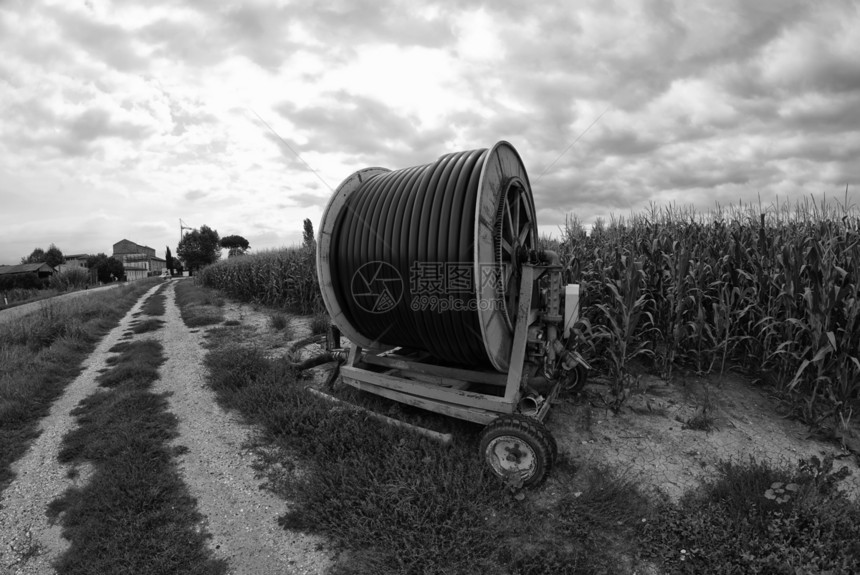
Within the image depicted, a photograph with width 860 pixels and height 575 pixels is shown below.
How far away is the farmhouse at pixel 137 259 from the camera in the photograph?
91.2 metres

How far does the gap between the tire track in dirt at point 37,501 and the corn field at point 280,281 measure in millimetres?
7113

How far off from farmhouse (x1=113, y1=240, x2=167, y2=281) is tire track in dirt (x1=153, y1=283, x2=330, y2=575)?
339 ft

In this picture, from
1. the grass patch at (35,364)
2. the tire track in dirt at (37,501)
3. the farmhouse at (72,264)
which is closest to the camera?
the tire track in dirt at (37,501)

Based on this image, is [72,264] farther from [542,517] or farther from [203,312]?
[542,517]

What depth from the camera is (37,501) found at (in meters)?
3.66

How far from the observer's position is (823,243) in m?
5.11

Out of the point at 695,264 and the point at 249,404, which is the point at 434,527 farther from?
the point at 695,264

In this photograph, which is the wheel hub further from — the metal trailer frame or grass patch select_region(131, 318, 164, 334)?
grass patch select_region(131, 318, 164, 334)

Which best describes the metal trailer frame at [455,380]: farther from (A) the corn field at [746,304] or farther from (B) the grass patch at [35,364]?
(B) the grass patch at [35,364]

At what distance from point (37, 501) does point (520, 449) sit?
4559mm

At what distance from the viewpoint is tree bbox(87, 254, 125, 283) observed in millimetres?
69562

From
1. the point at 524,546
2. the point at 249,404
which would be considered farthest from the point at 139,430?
the point at 524,546

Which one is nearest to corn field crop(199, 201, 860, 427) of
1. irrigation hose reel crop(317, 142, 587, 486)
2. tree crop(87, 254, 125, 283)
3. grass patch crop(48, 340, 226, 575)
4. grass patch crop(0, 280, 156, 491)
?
irrigation hose reel crop(317, 142, 587, 486)

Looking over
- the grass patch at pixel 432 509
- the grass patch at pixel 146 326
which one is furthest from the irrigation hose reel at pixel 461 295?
the grass patch at pixel 146 326
